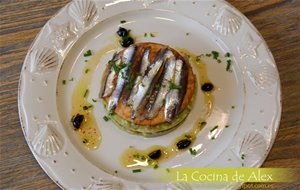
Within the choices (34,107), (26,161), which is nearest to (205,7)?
(34,107)

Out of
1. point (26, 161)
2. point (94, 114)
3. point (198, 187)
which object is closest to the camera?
point (198, 187)

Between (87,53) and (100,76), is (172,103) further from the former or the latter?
(87,53)

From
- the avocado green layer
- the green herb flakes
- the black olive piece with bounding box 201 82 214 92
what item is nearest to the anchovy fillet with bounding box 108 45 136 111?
the avocado green layer

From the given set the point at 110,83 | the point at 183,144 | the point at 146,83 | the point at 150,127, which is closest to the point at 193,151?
the point at 183,144

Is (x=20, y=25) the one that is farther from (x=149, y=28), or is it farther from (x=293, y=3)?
(x=293, y=3)

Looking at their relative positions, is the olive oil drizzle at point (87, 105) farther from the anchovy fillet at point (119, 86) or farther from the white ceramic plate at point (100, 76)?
the anchovy fillet at point (119, 86)

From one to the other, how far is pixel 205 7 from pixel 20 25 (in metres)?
2.00

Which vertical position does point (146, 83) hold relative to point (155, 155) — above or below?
above

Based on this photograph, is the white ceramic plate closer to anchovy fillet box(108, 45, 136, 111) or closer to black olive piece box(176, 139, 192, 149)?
black olive piece box(176, 139, 192, 149)

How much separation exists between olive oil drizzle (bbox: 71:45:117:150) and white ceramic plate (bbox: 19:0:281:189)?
0.04m

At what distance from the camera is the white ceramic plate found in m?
3.61

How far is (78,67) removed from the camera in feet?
13.7

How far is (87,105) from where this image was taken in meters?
4.02

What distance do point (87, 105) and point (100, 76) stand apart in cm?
34
